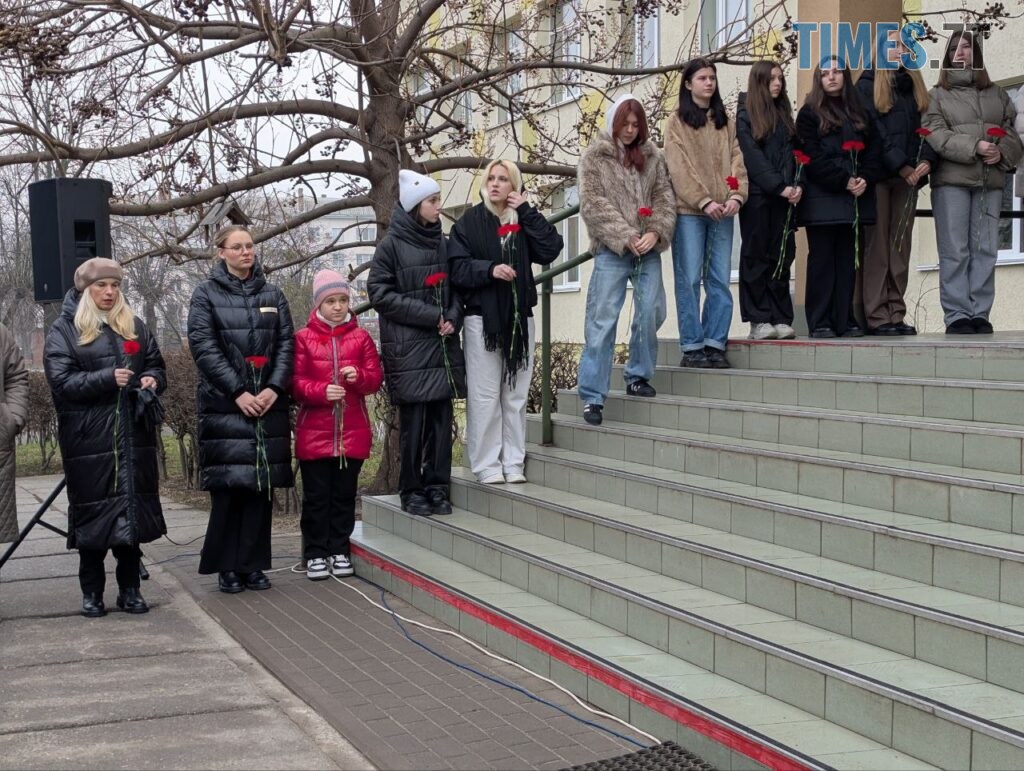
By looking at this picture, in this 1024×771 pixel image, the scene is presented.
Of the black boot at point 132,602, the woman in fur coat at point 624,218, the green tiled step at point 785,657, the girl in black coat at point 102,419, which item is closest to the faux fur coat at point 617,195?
the woman in fur coat at point 624,218

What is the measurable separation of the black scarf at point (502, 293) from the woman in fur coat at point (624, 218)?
44cm

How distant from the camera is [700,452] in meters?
6.74

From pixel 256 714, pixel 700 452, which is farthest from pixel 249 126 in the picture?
pixel 256 714

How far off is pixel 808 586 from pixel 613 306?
319cm

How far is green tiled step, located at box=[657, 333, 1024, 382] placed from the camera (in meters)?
6.23

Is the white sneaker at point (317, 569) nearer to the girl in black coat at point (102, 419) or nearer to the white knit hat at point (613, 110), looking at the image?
the girl in black coat at point (102, 419)

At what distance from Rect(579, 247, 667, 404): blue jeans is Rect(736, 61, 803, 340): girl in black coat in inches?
23.9

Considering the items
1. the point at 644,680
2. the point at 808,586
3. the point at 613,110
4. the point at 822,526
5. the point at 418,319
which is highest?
the point at 613,110

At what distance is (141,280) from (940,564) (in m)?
29.9

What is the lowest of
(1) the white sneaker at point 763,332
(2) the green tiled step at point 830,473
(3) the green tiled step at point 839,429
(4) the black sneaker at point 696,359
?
(2) the green tiled step at point 830,473

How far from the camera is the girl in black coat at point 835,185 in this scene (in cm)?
771

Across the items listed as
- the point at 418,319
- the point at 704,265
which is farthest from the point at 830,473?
the point at 418,319

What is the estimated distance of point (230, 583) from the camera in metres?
7.39

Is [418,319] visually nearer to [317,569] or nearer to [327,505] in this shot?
[327,505]
